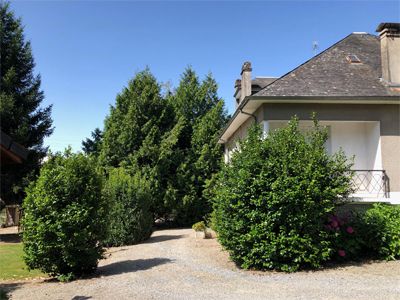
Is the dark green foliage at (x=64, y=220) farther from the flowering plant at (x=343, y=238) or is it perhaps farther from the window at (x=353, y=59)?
the window at (x=353, y=59)

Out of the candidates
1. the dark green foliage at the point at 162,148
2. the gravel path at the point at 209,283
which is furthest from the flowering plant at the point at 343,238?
the dark green foliage at the point at 162,148

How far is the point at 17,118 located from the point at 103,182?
12.5 m

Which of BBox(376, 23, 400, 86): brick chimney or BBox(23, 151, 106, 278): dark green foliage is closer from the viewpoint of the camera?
BBox(23, 151, 106, 278): dark green foliage

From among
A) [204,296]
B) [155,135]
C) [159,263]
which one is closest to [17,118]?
[155,135]

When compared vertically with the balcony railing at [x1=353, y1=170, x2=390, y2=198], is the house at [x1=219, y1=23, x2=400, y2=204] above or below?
above

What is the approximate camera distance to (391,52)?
13.0 metres

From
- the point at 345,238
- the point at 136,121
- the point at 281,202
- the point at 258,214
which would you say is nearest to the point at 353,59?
the point at 345,238

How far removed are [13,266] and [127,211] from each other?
4346 mm

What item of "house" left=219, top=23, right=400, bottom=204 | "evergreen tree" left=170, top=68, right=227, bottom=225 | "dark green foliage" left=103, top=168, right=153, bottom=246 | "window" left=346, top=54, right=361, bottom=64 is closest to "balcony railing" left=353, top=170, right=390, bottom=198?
"house" left=219, top=23, right=400, bottom=204

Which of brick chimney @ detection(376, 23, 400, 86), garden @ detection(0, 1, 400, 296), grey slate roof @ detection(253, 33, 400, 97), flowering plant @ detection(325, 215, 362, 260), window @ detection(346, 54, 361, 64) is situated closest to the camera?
garden @ detection(0, 1, 400, 296)

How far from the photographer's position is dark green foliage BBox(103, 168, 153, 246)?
46.1 ft

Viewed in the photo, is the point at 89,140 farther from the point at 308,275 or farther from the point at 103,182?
the point at 308,275

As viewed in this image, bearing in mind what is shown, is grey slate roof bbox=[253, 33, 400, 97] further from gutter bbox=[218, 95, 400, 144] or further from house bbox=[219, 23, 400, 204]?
gutter bbox=[218, 95, 400, 144]

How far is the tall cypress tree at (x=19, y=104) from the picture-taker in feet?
62.6
